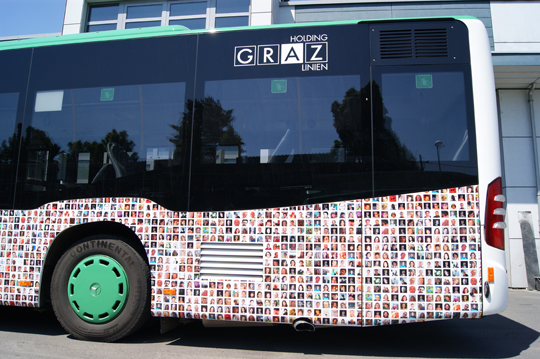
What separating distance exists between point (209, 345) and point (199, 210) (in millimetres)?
1459

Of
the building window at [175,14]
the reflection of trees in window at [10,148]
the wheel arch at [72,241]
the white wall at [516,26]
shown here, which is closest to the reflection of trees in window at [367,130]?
the wheel arch at [72,241]

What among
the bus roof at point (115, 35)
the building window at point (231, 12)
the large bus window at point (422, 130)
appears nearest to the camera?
the large bus window at point (422, 130)

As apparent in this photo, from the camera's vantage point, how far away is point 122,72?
4.12 metres

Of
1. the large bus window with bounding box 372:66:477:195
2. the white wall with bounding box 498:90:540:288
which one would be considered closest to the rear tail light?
the large bus window with bounding box 372:66:477:195

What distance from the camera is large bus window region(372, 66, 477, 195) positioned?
3480mm

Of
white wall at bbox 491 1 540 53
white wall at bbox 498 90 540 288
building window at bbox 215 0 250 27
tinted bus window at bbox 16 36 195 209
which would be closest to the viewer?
tinted bus window at bbox 16 36 195 209

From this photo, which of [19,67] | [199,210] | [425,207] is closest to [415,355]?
[425,207]

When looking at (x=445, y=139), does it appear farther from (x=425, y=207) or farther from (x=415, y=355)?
(x=415, y=355)

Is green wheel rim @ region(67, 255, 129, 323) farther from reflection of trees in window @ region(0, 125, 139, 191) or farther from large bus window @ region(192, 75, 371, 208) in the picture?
large bus window @ region(192, 75, 371, 208)

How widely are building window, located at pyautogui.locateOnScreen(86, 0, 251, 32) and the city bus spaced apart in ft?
23.6

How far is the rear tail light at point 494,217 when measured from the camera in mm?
3371

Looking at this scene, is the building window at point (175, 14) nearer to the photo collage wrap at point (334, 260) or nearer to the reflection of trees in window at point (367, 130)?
the reflection of trees in window at point (367, 130)

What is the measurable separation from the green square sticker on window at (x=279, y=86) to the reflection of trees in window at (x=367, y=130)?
0.54 metres

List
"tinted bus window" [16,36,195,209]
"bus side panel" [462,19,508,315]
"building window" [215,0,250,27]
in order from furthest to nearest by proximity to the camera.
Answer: "building window" [215,0,250,27]
"tinted bus window" [16,36,195,209]
"bus side panel" [462,19,508,315]
